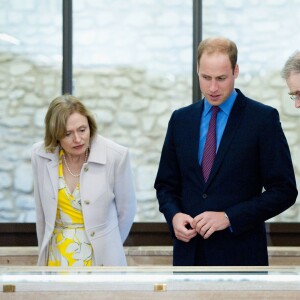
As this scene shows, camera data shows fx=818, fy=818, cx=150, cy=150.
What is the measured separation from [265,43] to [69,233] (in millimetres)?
2573

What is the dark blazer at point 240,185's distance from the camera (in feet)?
10.2

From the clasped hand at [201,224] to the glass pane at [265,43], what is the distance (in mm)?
2693

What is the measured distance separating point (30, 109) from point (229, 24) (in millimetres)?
1522

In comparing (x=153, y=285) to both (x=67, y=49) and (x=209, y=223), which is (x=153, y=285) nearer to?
(x=209, y=223)

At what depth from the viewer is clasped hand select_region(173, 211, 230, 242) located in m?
3.06

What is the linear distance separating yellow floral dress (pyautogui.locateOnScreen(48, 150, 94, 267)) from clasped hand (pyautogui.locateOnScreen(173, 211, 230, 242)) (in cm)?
72

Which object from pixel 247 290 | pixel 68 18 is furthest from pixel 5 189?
pixel 247 290

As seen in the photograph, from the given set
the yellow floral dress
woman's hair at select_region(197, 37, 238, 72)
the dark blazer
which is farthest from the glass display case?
the yellow floral dress

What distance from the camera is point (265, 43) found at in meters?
5.70

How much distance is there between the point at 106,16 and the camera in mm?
5820

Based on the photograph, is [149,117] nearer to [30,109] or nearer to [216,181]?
[30,109]

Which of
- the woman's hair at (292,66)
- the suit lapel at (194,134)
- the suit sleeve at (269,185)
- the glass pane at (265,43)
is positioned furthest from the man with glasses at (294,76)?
the glass pane at (265,43)

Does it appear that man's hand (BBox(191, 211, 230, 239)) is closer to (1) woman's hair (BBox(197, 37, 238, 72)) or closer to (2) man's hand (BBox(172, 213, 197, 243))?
(2) man's hand (BBox(172, 213, 197, 243))

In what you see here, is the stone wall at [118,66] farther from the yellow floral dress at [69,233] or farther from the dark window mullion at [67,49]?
the yellow floral dress at [69,233]
